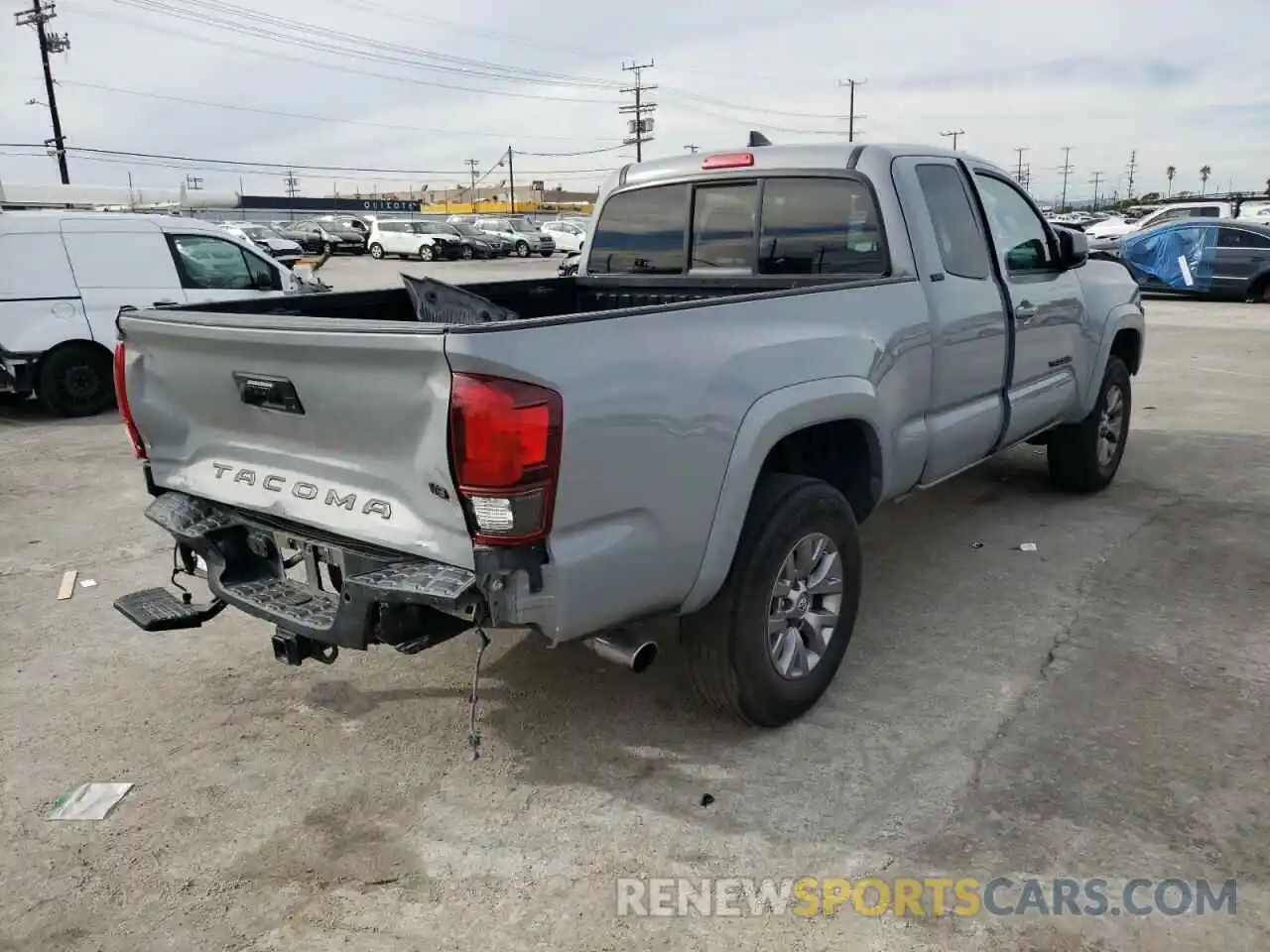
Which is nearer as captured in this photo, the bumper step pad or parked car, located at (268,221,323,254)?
the bumper step pad

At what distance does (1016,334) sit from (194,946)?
420cm

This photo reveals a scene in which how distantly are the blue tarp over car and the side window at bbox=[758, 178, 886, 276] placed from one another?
56.4 feet

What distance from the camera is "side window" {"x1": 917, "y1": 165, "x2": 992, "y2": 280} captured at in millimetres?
4359

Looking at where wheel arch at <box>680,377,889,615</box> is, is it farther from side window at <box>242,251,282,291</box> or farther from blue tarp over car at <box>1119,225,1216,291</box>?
blue tarp over car at <box>1119,225,1216,291</box>

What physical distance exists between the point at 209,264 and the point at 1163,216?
2378cm

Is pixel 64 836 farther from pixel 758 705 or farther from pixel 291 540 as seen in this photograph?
pixel 758 705

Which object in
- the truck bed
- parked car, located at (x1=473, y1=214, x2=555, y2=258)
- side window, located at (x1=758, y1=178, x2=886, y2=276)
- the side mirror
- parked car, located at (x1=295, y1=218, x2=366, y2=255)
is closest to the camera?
the truck bed

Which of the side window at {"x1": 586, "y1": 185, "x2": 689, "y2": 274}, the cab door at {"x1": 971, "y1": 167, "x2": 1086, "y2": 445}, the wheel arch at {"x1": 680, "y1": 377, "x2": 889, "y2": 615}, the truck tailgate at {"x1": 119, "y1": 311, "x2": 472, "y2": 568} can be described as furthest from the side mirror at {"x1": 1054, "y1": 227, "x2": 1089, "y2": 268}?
the truck tailgate at {"x1": 119, "y1": 311, "x2": 472, "y2": 568}

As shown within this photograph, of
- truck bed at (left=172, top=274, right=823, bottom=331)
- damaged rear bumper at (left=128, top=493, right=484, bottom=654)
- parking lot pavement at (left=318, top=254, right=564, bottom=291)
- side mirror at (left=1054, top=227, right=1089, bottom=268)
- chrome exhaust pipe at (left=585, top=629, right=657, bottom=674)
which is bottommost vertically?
parking lot pavement at (left=318, top=254, right=564, bottom=291)

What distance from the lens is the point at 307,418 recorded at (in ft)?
9.43

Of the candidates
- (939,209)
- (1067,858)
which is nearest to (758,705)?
(1067,858)

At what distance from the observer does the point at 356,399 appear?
2.69m

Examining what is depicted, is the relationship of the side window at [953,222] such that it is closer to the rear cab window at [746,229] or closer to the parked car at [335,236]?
the rear cab window at [746,229]
